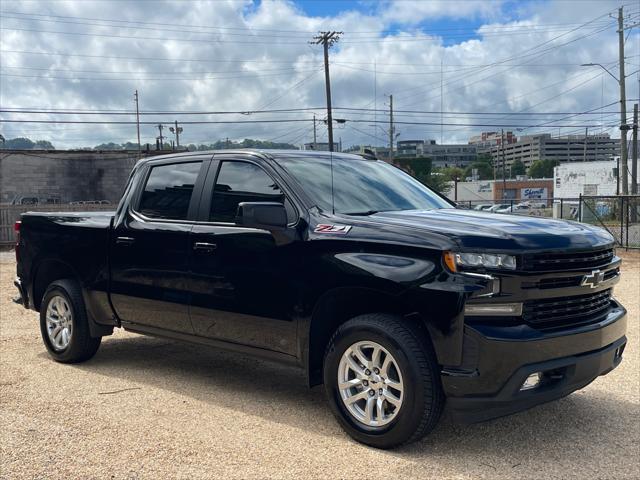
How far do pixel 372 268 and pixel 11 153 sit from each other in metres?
45.7

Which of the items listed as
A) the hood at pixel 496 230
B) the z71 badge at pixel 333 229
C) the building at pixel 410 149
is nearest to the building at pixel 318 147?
the z71 badge at pixel 333 229

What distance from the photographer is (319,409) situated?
4867 millimetres

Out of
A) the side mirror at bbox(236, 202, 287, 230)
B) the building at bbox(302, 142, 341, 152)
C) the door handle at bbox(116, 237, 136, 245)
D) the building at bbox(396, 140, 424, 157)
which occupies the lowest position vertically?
the door handle at bbox(116, 237, 136, 245)

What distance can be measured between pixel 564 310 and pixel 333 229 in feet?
4.99

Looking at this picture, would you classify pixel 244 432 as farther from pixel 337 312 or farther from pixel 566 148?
pixel 566 148

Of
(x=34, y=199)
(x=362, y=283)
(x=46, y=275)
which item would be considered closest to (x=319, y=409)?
(x=362, y=283)

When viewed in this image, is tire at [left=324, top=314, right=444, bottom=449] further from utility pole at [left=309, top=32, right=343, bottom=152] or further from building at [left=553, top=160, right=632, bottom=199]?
building at [left=553, top=160, right=632, bottom=199]

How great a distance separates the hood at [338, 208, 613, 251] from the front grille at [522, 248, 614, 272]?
0.05 metres

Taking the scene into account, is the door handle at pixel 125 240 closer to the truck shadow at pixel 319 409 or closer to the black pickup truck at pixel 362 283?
the black pickup truck at pixel 362 283

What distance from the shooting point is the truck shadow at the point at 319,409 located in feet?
13.4

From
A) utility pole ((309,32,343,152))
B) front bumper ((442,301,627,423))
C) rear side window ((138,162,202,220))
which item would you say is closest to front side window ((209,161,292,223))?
rear side window ((138,162,202,220))

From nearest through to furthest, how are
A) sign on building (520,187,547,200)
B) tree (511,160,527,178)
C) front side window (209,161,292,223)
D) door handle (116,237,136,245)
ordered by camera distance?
front side window (209,161,292,223) → door handle (116,237,136,245) → sign on building (520,187,547,200) → tree (511,160,527,178)

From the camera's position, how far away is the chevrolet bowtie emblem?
3.94m

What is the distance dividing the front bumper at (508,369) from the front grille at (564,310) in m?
0.07
